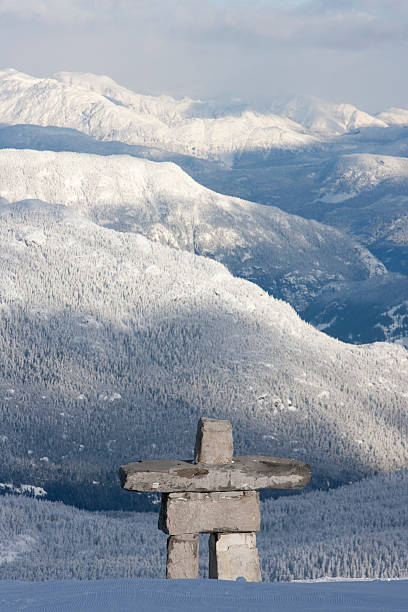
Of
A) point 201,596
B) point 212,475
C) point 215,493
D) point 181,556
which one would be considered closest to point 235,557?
point 181,556

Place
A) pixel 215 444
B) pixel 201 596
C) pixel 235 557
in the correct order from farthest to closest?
1. pixel 235 557
2. pixel 215 444
3. pixel 201 596

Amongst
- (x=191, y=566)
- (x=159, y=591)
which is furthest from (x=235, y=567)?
(x=159, y=591)

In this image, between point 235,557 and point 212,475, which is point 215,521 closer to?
point 235,557

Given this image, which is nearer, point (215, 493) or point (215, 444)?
point (215, 444)

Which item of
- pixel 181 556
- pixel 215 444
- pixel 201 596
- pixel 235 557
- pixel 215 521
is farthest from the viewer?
pixel 235 557

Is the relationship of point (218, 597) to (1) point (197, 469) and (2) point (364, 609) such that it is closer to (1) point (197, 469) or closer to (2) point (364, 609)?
(2) point (364, 609)

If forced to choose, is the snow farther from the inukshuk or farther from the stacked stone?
the stacked stone
